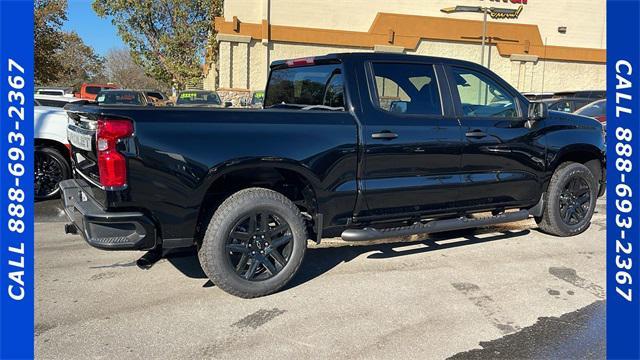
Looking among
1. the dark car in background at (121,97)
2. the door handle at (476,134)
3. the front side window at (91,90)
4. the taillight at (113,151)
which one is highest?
the front side window at (91,90)

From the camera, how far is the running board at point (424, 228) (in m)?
4.47

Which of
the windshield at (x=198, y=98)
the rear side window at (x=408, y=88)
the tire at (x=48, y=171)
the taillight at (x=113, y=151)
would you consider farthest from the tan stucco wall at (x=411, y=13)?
the taillight at (x=113, y=151)

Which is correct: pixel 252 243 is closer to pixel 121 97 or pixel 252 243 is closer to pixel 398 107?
pixel 398 107

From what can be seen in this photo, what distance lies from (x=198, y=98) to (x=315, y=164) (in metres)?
18.1

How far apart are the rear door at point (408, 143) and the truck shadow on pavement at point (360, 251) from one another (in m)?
0.75

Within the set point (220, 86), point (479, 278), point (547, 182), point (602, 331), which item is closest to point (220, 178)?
point (479, 278)

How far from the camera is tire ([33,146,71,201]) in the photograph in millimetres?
7387

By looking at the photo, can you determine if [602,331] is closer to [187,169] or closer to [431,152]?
[431,152]

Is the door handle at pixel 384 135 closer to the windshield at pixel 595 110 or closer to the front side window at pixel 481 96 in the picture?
the front side window at pixel 481 96

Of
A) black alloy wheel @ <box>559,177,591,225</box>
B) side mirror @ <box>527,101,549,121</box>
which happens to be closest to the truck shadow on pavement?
black alloy wheel @ <box>559,177,591,225</box>

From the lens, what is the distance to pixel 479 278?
15.5 ft

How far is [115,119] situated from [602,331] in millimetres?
3703

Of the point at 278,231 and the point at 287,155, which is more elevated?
the point at 287,155

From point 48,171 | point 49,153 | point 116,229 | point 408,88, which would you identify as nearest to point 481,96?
point 408,88
